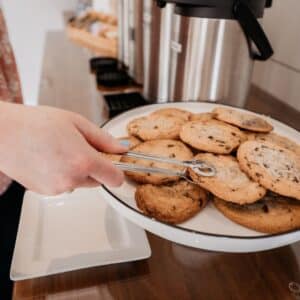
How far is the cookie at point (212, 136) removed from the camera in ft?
1.36

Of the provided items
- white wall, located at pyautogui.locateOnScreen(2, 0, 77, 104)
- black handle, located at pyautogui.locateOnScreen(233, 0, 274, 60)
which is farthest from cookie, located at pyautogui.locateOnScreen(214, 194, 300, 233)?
white wall, located at pyautogui.locateOnScreen(2, 0, 77, 104)

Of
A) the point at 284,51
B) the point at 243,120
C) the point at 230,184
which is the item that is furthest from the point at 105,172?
the point at 284,51

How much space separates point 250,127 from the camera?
18.4 inches

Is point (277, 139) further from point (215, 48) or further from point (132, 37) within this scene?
point (132, 37)

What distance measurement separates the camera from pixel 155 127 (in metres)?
0.47

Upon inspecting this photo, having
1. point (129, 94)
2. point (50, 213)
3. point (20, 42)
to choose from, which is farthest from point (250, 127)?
point (20, 42)

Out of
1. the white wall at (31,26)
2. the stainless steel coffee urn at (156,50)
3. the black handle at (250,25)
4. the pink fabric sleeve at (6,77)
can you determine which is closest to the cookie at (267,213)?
the black handle at (250,25)

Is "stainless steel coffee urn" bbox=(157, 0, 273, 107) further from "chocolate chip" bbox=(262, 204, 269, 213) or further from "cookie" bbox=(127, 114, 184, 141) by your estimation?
"chocolate chip" bbox=(262, 204, 269, 213)

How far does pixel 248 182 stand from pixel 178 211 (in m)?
0.10

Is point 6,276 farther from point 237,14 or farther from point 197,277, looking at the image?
point 237,14

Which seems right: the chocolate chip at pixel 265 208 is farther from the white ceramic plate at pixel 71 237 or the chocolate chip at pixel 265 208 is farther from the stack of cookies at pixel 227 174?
the white ceramic plate at pixel 71 237

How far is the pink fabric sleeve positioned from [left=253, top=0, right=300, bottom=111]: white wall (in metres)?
0.72

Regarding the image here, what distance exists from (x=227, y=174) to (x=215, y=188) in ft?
0.11

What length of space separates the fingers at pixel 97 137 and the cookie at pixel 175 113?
18 centimetres
